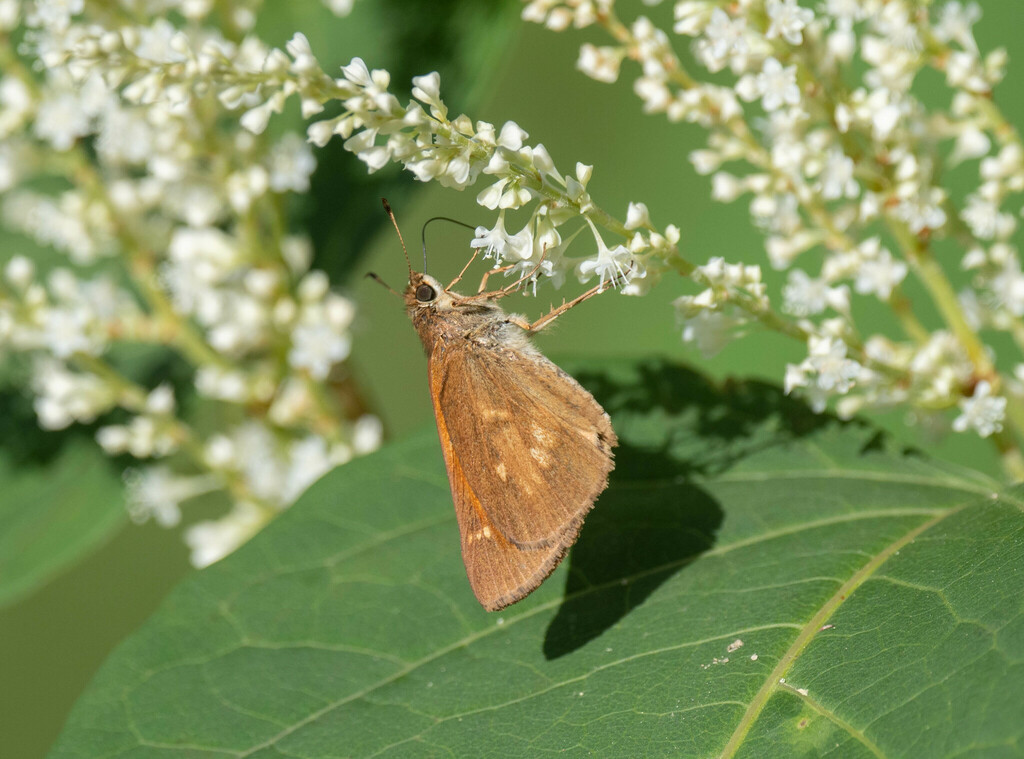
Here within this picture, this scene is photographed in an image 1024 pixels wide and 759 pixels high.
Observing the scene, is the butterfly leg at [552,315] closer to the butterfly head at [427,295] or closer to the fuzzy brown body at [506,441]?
the fuzzy brown body at [506,441]

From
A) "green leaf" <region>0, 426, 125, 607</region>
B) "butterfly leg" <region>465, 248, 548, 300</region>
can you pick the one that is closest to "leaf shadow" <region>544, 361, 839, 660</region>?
"butterfly leg" <region>465, 248, 548, 300</region>

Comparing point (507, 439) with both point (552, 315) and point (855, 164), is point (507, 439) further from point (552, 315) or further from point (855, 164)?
point (855, 164)

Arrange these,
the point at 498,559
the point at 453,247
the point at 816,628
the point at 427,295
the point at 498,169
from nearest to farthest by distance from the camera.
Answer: the point at 498,169
the point at 816,628
the point at 498,559
the point at 427,295
the point at 453,247

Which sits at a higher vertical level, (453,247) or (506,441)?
(506,441)

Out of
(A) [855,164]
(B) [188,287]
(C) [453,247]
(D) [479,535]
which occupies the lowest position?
(C) [453,247]

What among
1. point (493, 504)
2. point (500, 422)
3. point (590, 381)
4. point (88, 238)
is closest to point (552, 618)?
point (493, 504)

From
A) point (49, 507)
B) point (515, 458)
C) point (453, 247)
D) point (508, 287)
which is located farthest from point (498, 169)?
point (453, 247)

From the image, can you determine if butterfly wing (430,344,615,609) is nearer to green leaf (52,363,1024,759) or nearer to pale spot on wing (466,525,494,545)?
pale spot on wing (466,525,494,545)

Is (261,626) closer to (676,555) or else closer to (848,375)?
(676,555)
